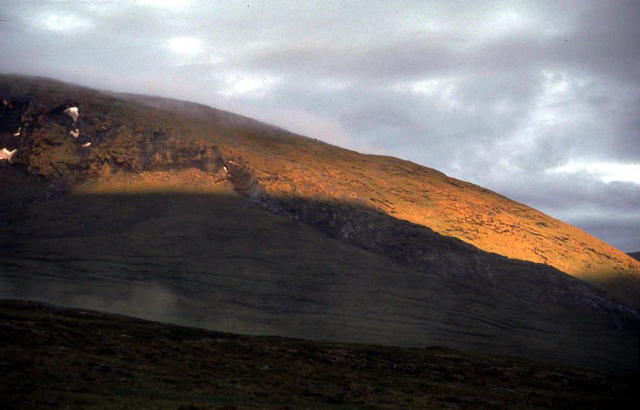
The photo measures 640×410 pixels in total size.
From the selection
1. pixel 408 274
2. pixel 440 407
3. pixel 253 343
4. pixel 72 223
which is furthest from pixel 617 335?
pixel 72 223

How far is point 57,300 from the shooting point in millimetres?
120062

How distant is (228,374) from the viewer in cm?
4750

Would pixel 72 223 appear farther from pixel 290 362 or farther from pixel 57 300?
pixel 290 362

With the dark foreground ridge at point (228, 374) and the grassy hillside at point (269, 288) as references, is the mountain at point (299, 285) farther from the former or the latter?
the dark foreground ridge at point (228, 374)

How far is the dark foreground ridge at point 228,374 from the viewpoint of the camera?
34.2 meters

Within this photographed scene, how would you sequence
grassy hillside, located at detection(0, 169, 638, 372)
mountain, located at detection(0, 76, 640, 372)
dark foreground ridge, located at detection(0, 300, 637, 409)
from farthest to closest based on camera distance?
mountain, located at detection(0, 76, 640, 372)
grassy hillside, located at detection(0, 169, 638, 372)
dark foreground ridge, located at detection(0, 300, 637, 409)

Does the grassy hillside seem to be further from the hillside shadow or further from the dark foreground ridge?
the dark foreground ridge

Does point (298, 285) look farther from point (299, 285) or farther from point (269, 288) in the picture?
point (269, 288)

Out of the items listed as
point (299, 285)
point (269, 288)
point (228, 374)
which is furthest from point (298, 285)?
point (228, 374)

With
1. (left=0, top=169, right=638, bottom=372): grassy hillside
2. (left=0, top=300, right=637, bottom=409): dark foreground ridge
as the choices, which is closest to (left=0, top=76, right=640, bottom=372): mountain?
(left=0, top=169, right=638, bottom=372): grassy hillside

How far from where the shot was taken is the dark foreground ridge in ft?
112

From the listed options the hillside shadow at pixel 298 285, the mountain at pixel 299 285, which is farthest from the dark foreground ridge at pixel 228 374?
the mountain at pixel 299 285

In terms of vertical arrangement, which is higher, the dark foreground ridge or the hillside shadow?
the dark foreground ridge

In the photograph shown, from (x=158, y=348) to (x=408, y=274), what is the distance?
129858 mm
